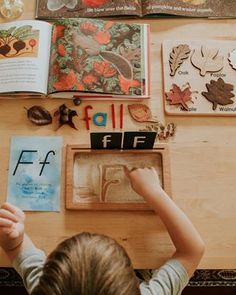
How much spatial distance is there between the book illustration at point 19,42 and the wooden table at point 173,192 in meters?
0.12

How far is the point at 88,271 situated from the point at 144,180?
0.92ft

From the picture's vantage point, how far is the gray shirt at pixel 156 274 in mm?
692

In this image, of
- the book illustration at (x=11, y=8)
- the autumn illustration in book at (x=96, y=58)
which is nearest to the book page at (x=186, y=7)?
the autumn illustration in book at (x=96, y=58)

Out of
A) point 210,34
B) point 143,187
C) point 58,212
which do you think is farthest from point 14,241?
point 210,34

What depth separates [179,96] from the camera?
34.6 inches

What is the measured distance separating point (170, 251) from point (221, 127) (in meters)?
0.31

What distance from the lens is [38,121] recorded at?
0.86 m

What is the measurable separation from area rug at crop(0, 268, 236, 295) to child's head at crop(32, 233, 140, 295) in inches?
24.9

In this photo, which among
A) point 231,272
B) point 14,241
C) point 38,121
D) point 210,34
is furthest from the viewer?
point 231,272

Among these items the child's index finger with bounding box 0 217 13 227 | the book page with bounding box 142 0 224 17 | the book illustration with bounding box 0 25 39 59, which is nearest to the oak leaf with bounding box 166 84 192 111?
the book page with bounding box 142 0 224 17

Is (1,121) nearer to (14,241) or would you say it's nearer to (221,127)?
(14,241)

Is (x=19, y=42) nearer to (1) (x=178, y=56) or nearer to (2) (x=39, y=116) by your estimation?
(2) (x=39, y=116)

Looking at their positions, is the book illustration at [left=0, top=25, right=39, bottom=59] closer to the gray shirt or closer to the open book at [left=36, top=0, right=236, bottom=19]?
the open book at [left=36, top=0, right=236, bottom=19]

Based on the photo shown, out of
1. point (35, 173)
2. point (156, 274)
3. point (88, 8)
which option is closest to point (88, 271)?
point (156, 274)
